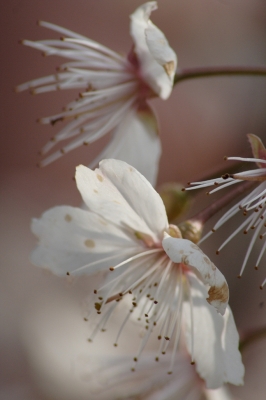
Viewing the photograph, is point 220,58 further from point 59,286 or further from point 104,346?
point 104,346

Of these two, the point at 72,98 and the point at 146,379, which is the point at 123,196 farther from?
the point at 72,98

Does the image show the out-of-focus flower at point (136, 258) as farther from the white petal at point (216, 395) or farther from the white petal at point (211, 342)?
the white petal at point (216, 395)

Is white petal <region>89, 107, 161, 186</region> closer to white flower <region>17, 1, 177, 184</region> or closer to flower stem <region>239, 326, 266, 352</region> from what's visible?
white flower <region>17, 1, 177, 184</region>

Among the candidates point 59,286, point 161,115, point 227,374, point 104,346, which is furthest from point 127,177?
point 161,115

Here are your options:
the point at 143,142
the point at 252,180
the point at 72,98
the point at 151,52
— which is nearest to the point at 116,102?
the point at 143,142

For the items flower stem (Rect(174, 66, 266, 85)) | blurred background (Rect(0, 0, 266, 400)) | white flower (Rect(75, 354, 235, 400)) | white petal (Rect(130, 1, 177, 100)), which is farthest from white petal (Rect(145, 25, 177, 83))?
blurred background (Rect(0, 0, 266, 400))

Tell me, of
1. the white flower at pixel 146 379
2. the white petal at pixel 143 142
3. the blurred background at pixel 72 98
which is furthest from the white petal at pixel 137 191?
the blurred background at pixel 72 98

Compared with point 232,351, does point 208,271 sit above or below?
above
